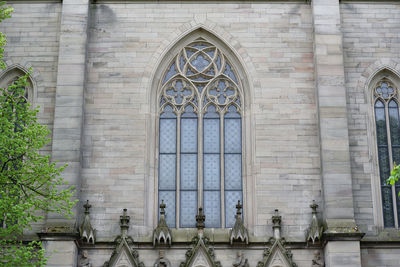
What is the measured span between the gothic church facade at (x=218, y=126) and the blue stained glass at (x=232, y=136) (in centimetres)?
3

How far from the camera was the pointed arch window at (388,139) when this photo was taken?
20.8m

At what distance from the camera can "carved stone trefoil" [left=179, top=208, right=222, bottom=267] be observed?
1936 centimetres

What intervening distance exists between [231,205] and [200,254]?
2026 mm

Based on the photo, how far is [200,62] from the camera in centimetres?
2238

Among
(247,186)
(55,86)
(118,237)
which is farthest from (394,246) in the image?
(55,86)

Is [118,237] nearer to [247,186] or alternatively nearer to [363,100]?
[247,186]

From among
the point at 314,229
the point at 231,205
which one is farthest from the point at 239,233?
the point at 314,229

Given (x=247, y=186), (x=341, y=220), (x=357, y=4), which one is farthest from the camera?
(x=357, y=4)

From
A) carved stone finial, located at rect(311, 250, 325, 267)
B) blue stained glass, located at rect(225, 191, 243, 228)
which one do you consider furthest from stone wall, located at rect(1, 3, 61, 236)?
carved stone finial, located at rect(311, 250, 325, 267)

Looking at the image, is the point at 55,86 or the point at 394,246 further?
the point at 55,86

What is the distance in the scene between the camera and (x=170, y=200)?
68.6 feet

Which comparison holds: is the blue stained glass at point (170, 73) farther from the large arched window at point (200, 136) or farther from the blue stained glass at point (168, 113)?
the blue stained glass at point (168, 113)

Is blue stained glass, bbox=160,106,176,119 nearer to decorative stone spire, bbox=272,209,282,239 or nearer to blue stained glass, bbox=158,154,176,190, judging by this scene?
blue stained glass, bbox=158,154,176,190

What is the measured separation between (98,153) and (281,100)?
18.3ft
